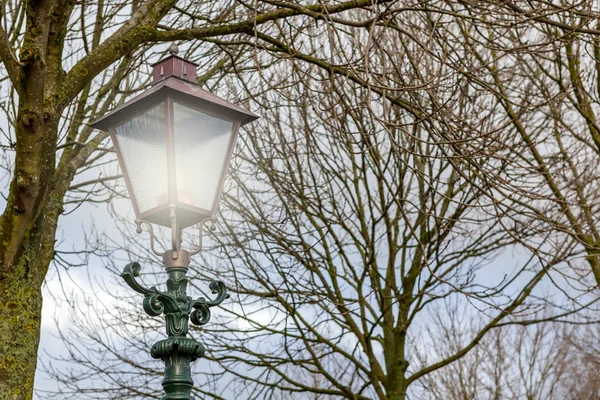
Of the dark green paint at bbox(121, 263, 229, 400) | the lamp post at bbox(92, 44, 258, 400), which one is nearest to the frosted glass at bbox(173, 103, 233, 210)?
the lamp post at bbox(92, 44, 258, 400)

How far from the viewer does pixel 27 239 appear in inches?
185

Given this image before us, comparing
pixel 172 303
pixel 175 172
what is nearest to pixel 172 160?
pixel 175 172

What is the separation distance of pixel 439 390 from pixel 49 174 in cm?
1134

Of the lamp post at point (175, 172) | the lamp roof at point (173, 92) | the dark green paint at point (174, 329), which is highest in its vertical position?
the lamp roof at point (173, 92)

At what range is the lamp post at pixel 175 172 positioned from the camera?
11.5ft

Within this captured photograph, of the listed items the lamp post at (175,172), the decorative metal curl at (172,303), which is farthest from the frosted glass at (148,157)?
the decorative metal curl at (172,303)

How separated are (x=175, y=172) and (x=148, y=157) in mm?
207

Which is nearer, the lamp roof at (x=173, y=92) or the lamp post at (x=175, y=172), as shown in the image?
the lamp post at (x=175, y=172)

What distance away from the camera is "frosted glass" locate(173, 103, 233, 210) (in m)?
3.58

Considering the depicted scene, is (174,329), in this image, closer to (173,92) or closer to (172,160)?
(172,160)

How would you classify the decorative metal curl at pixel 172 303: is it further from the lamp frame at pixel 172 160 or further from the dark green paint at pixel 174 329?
the lamp frame at pixel 172 160

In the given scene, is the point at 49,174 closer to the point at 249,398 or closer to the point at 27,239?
the point at 27,239

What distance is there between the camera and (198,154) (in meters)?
3.65

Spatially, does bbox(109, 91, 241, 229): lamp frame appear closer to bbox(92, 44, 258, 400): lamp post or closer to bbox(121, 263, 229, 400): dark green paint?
bbox(92, 44, 258, 400): lamp post
